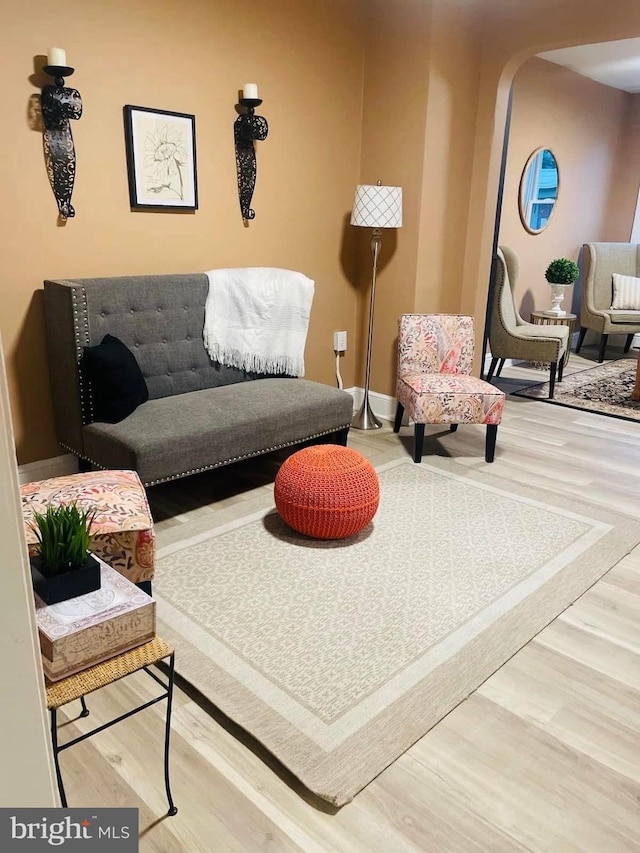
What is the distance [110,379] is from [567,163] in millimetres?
5019

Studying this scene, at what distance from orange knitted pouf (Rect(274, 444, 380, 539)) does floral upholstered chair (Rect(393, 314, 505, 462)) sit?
0.94m

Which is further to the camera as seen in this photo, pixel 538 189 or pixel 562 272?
pixel 538 189

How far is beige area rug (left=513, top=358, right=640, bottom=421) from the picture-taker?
4.76m

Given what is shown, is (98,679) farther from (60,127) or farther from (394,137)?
→ (394,137)

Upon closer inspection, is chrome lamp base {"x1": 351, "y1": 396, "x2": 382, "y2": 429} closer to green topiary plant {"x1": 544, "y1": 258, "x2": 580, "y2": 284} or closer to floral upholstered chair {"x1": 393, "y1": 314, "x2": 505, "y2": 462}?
floral upholstered chair {"x1": 393, "y1": 314, "x2": 505, "y2": 462}

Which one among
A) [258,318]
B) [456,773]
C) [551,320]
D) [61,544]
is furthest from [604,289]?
[61,544]

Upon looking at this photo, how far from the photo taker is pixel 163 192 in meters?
3.26

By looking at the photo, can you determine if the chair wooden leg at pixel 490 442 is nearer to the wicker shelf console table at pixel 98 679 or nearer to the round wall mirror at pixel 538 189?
the wicker shelf console table at pixel 98 679

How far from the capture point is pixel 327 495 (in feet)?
8.59

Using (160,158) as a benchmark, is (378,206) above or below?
below

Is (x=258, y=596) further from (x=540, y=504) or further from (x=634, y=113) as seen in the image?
(x=634, y=113)

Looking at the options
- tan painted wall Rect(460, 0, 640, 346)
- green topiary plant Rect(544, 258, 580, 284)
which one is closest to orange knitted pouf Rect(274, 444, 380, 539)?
tan painted wall Rect(460, 0, 640, 346)

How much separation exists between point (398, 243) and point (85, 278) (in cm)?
195

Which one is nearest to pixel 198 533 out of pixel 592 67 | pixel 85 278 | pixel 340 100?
pixel 85 278
